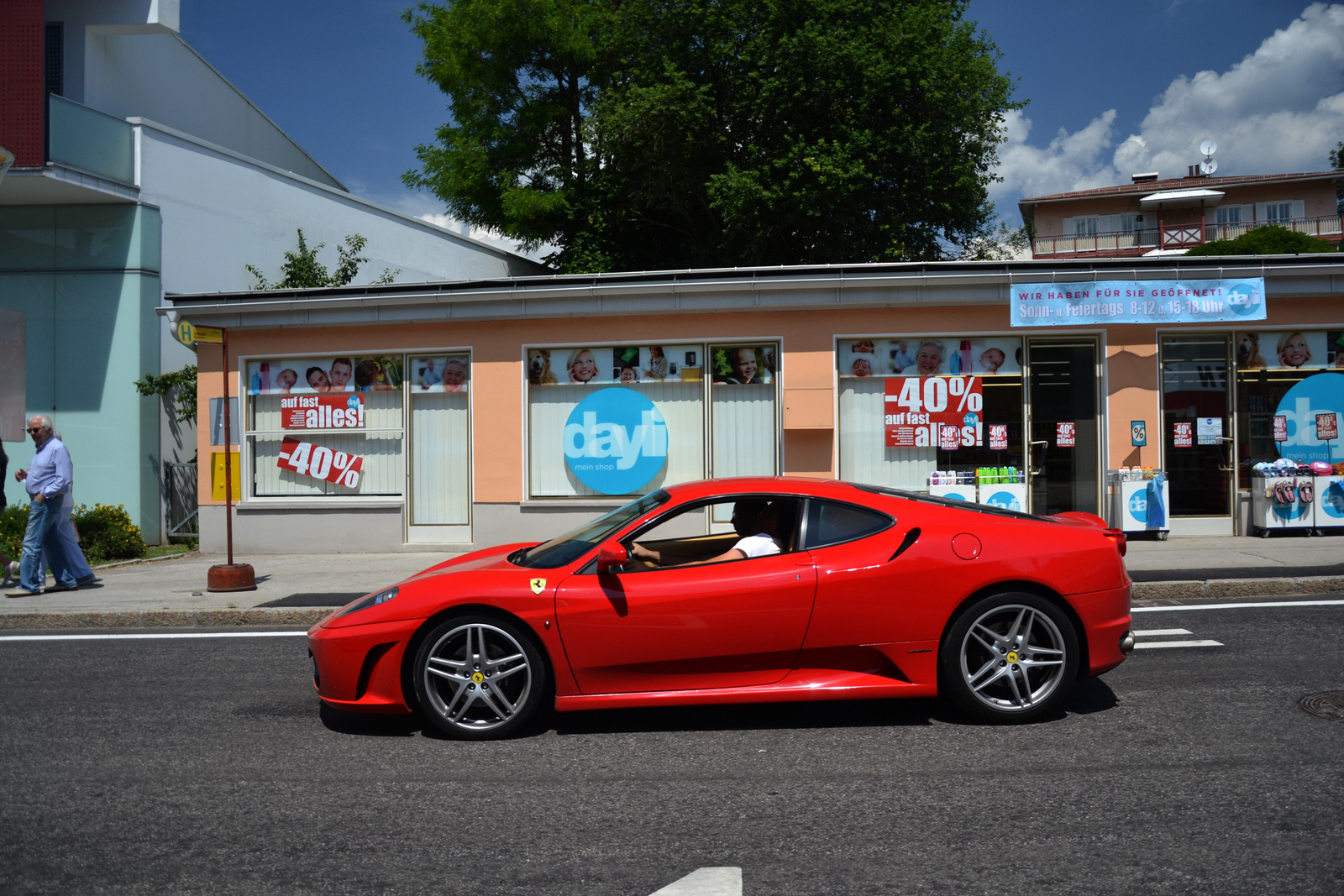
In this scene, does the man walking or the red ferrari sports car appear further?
the man walking

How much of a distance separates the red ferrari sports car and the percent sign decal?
8862 millimetres

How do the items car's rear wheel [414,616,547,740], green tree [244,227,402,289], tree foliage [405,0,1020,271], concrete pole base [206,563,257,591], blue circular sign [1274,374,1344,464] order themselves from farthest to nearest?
tree foliage [405,0,1020,271] < green tree [244,227,402,289] < blue circular sign [1274,374,1344,464] < concrete pole base [206,563,257,591] < car's rear wheel [414,616,547,740]

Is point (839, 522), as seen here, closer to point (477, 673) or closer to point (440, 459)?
point (477, 673)

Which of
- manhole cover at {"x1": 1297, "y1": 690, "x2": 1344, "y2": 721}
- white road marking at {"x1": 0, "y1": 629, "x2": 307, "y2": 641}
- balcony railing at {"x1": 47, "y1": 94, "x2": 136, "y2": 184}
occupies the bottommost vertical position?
white road marking at {"x1": 0, "y1": 629, "x2": 307, "y2": 641}

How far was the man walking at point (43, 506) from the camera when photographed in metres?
10.2

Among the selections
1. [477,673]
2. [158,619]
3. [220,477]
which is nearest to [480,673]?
[477,673]

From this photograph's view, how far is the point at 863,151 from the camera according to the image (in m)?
24.3

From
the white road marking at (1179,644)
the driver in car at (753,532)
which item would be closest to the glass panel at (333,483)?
the driver in car at (753,532)

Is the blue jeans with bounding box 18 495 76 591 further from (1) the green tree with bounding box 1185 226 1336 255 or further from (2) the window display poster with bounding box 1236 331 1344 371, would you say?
(1) the green tree with bounding box 1185 226 1336 255

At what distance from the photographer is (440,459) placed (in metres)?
13.5

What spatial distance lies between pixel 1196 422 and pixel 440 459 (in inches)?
411

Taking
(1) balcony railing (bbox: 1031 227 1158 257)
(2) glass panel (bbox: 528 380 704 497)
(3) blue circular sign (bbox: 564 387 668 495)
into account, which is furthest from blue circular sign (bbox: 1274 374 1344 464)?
(1) balcony railing (bbox: 1031 227 1158 257)

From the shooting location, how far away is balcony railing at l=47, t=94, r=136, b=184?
14828mm

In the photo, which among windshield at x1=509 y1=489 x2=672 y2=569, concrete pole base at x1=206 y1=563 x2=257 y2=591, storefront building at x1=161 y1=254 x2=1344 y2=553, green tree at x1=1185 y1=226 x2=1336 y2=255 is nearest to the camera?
windshield at x1=509 y1=489 x2=672 y2=569
